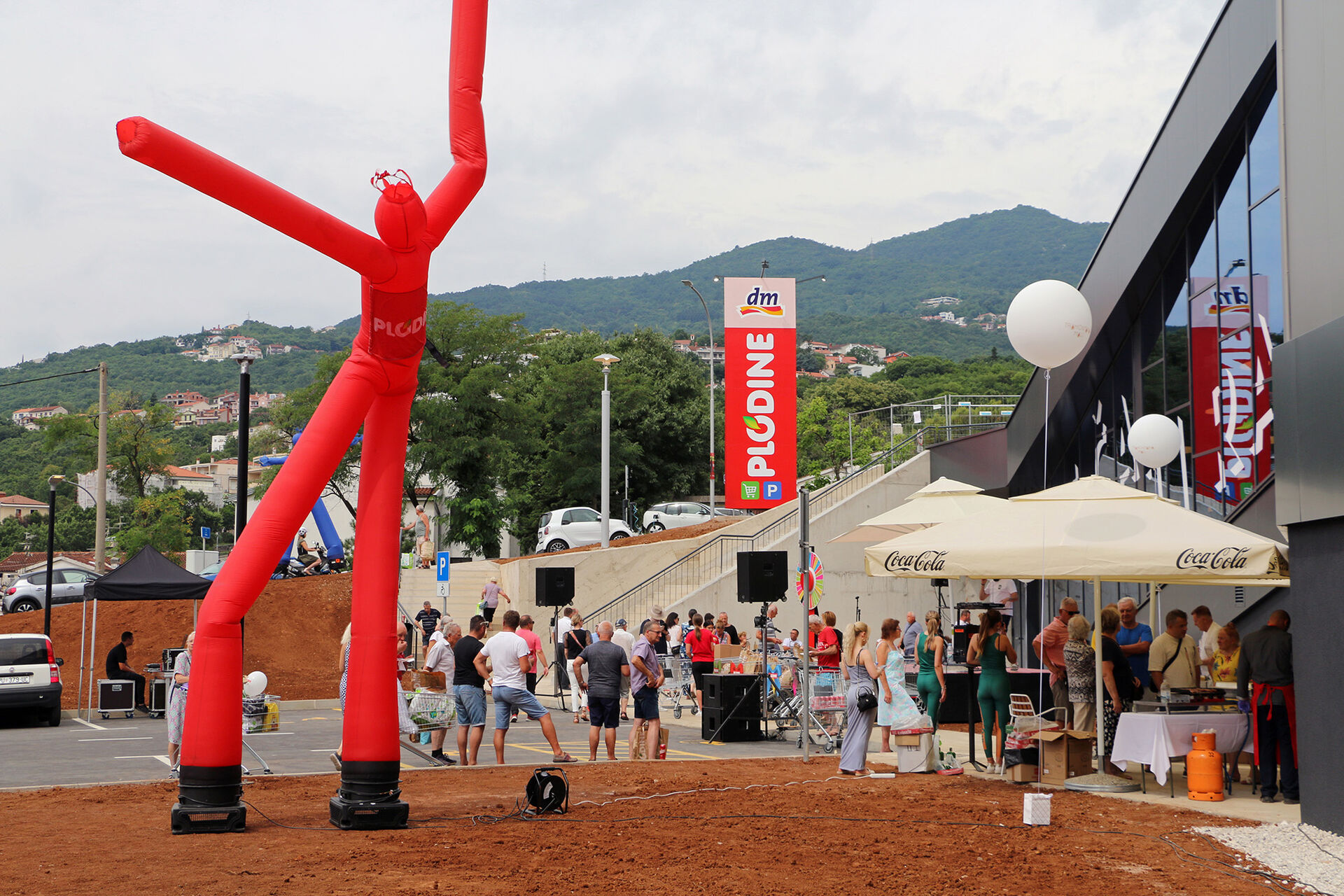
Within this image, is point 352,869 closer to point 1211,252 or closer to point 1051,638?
point 1051,638

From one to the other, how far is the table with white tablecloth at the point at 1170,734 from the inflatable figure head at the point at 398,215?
307 inches

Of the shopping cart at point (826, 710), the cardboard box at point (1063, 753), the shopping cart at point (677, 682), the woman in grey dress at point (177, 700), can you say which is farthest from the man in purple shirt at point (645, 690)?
the shopping cart at point (677, 682)

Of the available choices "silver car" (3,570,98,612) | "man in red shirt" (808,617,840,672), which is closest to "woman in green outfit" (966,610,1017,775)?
"man in red shirt" (808,617,840,672)

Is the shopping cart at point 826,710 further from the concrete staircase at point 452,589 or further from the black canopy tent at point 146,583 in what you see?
the concrete staircase at point 452,589

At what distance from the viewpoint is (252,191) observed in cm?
814

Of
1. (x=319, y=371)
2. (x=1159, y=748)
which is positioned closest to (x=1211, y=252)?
(x=1159, y=748)

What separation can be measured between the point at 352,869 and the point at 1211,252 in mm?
15157

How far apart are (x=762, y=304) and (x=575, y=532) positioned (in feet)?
35.7

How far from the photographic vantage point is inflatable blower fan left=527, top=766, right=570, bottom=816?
9.68 metres

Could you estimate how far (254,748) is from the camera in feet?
51.9

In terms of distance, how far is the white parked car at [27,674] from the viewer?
19.3m

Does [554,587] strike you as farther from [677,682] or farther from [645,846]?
[645,846]

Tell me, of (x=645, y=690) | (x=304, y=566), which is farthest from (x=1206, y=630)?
(x=304, y=566)

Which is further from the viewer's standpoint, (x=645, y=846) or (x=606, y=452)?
(x=606, y=452)
